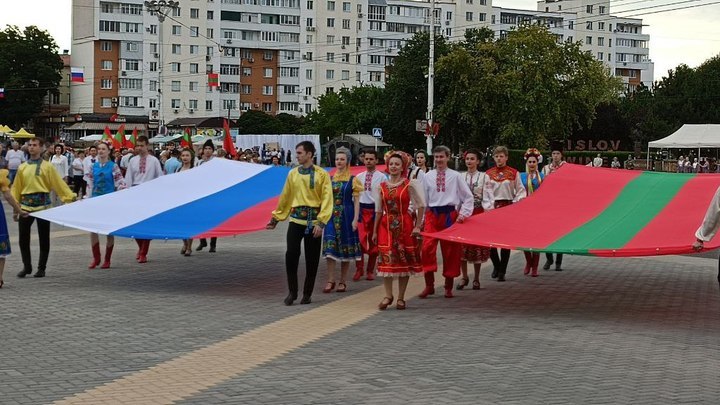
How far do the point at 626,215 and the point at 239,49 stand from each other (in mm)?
97242

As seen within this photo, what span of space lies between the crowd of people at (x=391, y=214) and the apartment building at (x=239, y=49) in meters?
84.7

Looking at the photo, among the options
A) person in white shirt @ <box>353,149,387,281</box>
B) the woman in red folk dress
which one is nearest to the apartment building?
person in white shirt @ <box>353,149,387,281</box>

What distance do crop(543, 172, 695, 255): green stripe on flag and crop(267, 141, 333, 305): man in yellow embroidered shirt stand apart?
261 centimetres

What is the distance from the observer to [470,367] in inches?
317

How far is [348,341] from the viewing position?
360 inches

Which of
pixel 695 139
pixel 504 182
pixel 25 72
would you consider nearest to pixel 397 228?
pixel 504 182

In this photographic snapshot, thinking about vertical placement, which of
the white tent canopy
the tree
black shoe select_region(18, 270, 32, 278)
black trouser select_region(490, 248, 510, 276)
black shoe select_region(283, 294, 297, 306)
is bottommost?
black shoe select_region(18, 270, 32, 278)

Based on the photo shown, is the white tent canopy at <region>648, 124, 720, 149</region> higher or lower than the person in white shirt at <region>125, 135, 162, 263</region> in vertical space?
higher

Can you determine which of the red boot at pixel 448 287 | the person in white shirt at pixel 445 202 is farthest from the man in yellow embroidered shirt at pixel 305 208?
the red boot at pixel 448 287

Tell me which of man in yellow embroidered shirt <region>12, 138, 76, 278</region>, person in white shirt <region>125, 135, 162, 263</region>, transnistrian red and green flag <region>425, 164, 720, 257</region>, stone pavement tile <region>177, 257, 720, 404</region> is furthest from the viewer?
person in white shirt <region>125, 135, 162, 263</region>

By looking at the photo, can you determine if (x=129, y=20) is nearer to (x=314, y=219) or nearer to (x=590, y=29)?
(x=590, y=29)

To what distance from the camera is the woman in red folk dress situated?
431 inches

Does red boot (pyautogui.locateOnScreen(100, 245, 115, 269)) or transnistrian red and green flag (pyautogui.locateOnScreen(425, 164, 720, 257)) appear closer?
transnistrian red and green flag (pyautogui.locateOnScreen(425, 164, 720, 257))

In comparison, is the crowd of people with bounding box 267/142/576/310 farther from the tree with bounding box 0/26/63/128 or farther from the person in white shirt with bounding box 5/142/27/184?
the tree with bounding box 0/26/63/128
